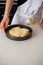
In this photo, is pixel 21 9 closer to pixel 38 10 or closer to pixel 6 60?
pixel 38 10

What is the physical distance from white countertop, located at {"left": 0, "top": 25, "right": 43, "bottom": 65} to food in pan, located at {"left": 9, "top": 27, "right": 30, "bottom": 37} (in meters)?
0.04

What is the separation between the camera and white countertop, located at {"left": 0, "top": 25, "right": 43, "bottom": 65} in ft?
3.01

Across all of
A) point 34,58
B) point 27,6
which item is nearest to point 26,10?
point 27,6

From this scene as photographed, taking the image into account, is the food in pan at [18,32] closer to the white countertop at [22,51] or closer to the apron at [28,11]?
the white countertop at [22,51]

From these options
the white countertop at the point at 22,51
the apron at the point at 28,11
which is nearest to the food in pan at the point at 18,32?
the white countertop at the point at 22,51

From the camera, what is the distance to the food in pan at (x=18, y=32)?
103 centimetres

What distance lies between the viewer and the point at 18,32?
3.48 ft

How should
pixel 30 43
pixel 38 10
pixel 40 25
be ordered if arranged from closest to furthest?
pixel 30 43
pixel 40 25
pixel 38 10

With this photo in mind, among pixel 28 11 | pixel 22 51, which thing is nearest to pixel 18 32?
pixel 22 51

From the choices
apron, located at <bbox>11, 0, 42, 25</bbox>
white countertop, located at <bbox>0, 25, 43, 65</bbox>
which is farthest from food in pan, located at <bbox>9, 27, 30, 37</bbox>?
apron, located at <bbox>11, 0, 42, 25</bbox>

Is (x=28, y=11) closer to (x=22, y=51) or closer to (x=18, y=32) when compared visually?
(x=18, y=32)

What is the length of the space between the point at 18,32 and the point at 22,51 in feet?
0.49

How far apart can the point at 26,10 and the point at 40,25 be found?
0.34 m

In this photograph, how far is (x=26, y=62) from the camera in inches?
36.1
